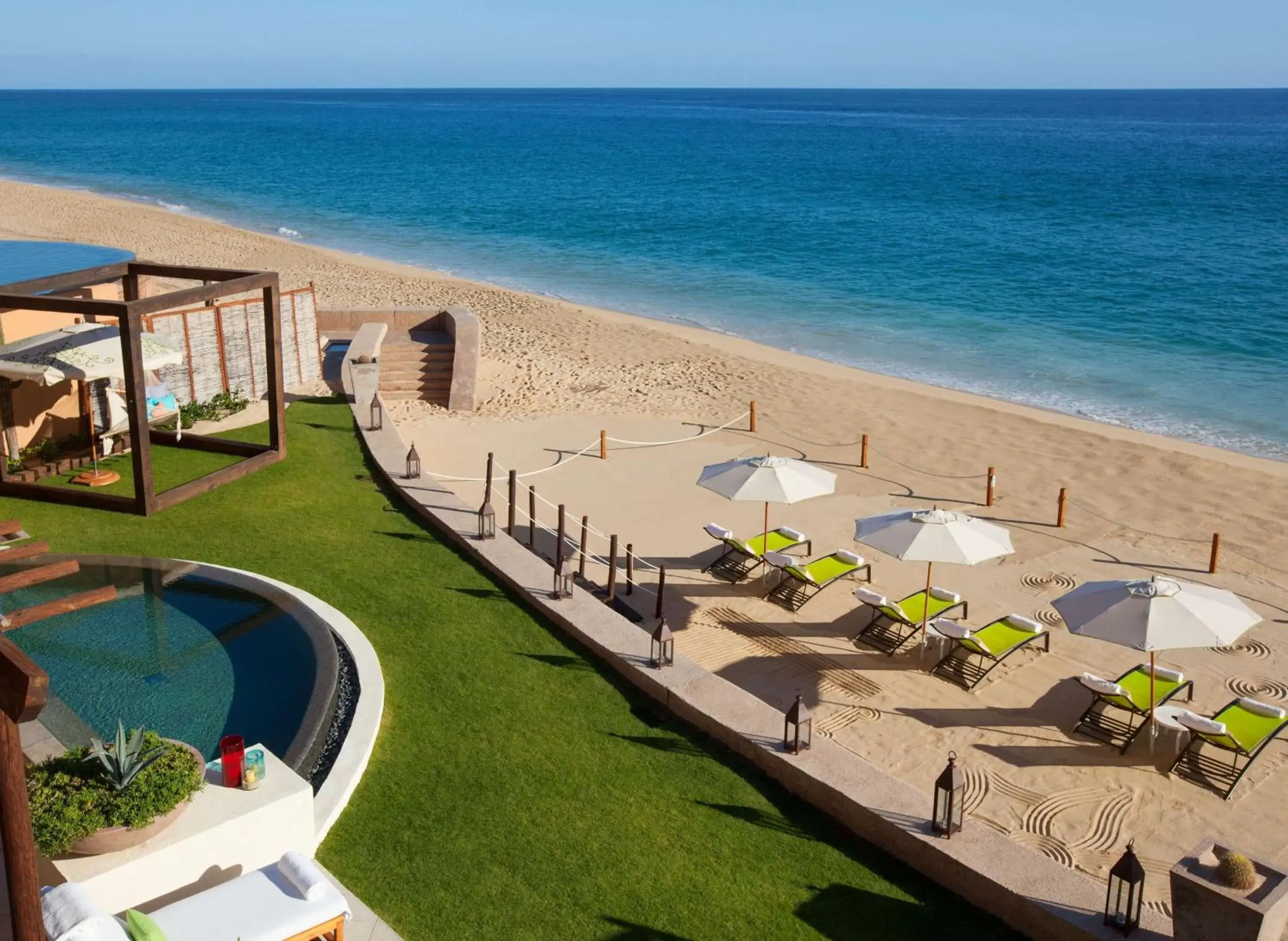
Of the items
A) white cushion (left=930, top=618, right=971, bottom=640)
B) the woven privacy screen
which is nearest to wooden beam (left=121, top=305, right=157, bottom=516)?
the woven privacy screen

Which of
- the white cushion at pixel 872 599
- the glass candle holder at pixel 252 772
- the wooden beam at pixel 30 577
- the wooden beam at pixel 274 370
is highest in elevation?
the wooden beam at pixel 30 577

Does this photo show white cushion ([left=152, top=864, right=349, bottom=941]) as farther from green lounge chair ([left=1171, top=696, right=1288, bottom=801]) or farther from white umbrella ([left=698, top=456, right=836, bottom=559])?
white umbrella ([left=698, top=456, right=836, bottom=559])

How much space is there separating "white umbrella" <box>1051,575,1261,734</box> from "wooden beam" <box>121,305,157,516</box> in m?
11.6

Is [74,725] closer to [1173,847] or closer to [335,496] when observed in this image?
[335,496]

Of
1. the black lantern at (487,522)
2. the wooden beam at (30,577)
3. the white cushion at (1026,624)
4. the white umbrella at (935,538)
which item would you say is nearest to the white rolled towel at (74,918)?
the wooden beam at (30,577)

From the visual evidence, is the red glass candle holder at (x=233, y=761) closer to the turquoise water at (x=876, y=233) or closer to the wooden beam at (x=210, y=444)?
the wooden beam at (x=210, y=444)

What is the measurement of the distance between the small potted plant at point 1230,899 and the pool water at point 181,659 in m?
6.93

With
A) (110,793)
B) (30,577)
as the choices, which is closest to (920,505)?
(110,793)

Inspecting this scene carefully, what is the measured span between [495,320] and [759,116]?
166 m

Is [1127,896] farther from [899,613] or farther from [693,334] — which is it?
[693,334]

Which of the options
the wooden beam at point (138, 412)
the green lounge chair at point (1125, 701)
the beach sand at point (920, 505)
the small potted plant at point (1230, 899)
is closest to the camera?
the small potted plant at point (1230, 899)

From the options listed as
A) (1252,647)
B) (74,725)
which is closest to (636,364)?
(1252,647)

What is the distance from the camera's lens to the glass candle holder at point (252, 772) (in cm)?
834

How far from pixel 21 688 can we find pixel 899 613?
33.8 feet
